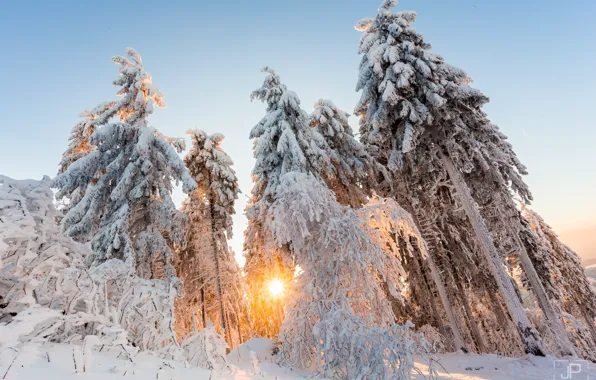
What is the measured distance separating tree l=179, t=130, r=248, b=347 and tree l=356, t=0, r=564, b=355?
8409mm

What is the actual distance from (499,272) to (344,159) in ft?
25.2

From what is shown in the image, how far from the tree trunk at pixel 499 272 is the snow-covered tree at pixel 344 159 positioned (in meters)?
3.57

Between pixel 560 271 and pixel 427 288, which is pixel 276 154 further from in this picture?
pixel 560 271

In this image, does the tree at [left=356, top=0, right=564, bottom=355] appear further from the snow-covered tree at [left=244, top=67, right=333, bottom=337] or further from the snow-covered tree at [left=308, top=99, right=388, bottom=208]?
the snow-covered tree at [left=244, top=67, right=333, bottom=337]

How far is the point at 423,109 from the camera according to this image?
456 inches

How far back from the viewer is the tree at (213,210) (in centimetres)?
1619

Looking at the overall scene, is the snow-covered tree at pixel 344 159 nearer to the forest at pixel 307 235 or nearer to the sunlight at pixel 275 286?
the forest at pixel 307 235

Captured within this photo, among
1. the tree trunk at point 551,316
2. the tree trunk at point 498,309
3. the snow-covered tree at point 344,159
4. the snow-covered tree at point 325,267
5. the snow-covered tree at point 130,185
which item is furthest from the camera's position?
the tree trunk at point 498,309

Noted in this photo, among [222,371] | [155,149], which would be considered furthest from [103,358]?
[155,149]

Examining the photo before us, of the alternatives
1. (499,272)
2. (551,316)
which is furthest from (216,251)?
(551,316)

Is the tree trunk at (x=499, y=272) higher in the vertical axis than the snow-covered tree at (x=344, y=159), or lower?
lower

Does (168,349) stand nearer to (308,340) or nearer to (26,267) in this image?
(26,267)

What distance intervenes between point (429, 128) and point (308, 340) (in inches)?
375

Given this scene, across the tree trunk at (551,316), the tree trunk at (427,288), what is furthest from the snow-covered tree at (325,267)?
the tree trunk at (427,288)
